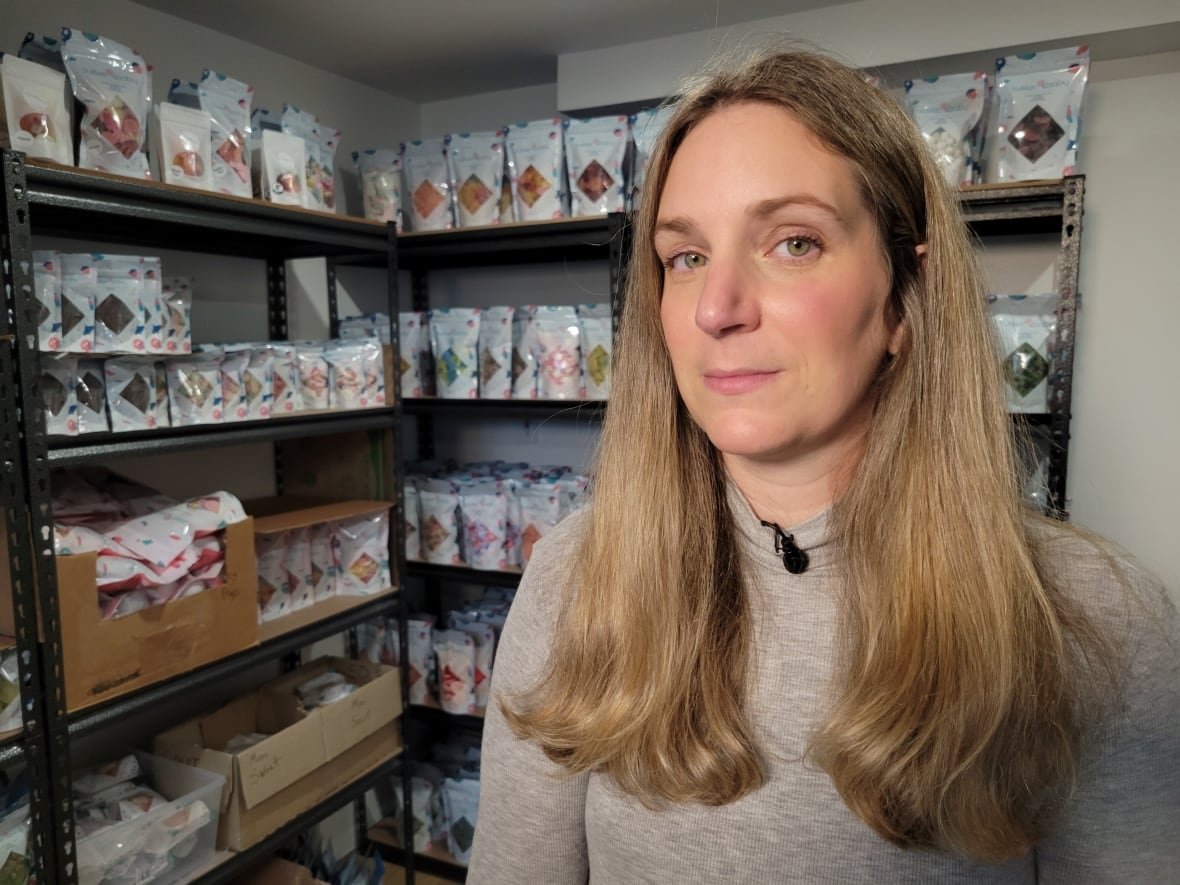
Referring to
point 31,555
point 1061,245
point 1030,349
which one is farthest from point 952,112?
point 31,555

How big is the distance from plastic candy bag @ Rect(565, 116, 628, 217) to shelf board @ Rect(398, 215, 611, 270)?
0.24 feet

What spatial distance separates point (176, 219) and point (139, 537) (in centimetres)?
66

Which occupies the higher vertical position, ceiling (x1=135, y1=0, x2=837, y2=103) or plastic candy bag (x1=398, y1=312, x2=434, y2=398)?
ceiling (x1=135, y1=0, x2=837, y2=103)

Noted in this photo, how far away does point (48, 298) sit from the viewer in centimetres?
143

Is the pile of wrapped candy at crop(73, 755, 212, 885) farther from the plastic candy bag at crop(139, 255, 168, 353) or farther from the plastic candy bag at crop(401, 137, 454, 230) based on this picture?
the plastic candy bag at crop(401, 137, 454, 230)

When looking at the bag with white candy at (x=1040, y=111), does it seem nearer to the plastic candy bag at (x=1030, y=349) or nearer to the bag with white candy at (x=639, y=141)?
the plastic candy bag at (x=1030, y=349)

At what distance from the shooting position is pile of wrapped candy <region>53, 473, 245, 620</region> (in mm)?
1546

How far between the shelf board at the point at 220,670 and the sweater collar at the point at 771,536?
1.31 m

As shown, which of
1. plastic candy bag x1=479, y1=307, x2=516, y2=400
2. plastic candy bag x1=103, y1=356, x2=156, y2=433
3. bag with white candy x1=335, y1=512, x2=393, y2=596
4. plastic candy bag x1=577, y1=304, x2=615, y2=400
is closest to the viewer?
plastic candy bag x1=103, y1=356, x2=156, y2=433

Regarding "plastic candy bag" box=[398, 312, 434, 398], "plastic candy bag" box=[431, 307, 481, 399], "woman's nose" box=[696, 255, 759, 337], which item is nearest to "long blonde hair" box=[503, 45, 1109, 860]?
"woman's nose" box=[696, 255, 759, 337]

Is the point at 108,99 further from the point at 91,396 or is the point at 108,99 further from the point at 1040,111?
the point at 1040,111

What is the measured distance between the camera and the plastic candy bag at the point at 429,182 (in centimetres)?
250

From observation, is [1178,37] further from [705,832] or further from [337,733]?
[337,733]

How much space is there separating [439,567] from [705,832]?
6.24 ft
